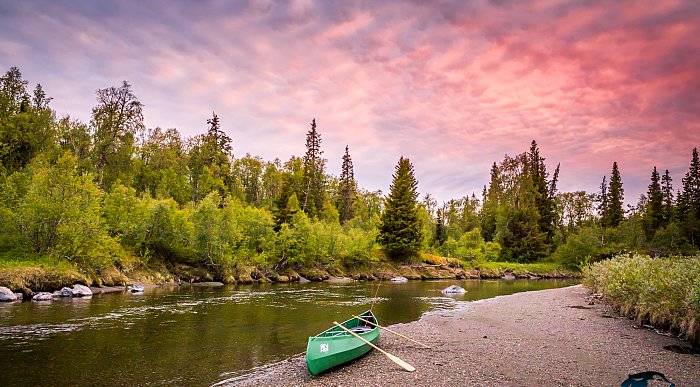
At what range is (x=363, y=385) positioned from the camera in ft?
36.8

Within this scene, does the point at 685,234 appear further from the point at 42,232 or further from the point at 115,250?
the point at 42,232

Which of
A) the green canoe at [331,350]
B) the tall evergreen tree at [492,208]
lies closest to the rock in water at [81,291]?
the green canoe at [331,350]

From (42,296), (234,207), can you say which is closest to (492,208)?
(234,207)

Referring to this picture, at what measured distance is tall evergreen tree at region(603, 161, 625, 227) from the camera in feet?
309

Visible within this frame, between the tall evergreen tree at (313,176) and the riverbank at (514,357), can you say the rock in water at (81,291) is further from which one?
the tall evergreen tree at (313,176)

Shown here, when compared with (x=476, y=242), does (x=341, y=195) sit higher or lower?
higher

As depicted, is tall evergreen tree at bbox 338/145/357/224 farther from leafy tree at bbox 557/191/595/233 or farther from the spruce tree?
leafy tree at bbox 557/191/595/233

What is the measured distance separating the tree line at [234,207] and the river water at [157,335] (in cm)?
1105

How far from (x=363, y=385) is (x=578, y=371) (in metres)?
6.77

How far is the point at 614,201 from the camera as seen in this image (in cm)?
9675

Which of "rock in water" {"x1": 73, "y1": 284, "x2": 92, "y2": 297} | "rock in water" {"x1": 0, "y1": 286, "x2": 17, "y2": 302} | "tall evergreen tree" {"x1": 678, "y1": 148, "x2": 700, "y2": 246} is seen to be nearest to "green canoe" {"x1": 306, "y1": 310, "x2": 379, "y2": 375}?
"rock in water" {"x1": 0, "y1": 286, "x2": 17, "y2": 302}

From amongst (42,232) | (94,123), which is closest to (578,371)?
(42,232)

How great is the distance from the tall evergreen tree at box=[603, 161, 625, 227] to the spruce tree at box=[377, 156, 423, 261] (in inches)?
2094

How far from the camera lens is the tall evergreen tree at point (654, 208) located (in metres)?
84.4
